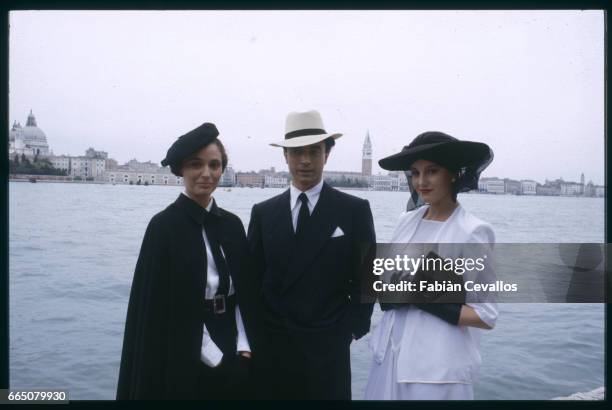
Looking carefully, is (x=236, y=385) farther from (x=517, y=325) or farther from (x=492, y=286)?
(x=517, y=325)

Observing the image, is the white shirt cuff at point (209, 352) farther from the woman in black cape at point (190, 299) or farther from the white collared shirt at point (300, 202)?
the white collared shirt at point (300, 202)

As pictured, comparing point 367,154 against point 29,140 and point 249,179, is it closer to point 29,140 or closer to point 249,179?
point 249,179

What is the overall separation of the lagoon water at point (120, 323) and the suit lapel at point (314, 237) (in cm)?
68

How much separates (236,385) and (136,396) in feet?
1.43

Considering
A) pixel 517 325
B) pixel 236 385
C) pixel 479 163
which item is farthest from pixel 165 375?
pixel 517 325

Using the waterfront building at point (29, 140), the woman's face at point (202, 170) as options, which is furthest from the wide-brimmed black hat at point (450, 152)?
the waterfront building at point (29, 140)

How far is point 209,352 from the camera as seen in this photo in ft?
7.61

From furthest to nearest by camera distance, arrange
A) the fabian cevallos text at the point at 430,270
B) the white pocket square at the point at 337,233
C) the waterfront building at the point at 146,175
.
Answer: the waterfront building at the point at 146,175
the white pocket square at the point at 337,233
the fabian cevallos text at the point at 430,270

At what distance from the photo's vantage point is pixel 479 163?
2.22 meters

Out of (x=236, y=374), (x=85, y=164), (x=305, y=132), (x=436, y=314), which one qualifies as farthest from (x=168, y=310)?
(x=85, y=164)

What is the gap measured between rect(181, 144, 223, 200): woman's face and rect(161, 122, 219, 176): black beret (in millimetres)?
32

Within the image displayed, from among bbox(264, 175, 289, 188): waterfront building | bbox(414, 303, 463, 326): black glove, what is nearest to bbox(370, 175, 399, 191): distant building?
bbox(264, 175, 289, 188): waterfront building

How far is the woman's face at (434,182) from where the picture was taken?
2225mm

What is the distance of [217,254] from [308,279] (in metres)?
0.43
